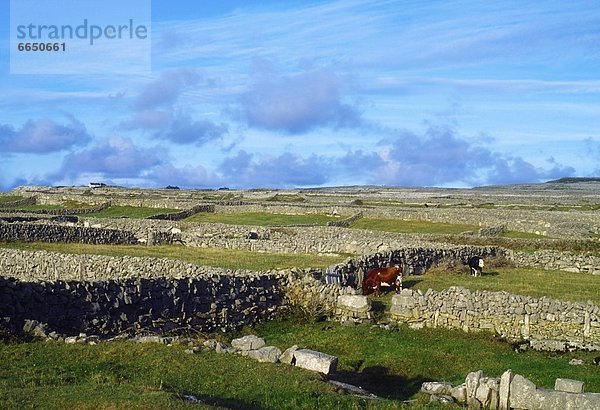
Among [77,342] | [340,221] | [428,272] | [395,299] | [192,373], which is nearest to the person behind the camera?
[192,373]

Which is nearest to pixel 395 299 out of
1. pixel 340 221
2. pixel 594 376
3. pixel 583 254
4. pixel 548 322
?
pixel 548 322

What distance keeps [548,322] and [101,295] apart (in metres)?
13.9

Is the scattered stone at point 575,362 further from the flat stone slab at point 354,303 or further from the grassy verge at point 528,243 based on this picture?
the grassy verge at point 528,243

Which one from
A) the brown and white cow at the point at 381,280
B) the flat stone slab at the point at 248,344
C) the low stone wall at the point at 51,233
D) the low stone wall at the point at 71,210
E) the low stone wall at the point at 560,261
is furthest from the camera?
the low stone wall at the point at 71,210

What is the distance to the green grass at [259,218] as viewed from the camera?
231ft

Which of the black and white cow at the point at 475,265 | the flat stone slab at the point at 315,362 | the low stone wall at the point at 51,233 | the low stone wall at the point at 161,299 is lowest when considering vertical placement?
the flat stone slab at the point at 315,362

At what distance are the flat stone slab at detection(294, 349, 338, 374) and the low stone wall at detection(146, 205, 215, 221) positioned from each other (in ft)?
171

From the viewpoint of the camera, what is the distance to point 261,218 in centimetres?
7419

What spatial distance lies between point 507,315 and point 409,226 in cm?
4174

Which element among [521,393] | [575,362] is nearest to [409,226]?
[575,362]

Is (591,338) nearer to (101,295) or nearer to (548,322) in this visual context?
(548,322)

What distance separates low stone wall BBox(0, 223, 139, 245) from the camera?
49219 millimetres

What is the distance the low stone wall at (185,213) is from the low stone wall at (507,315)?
147ft

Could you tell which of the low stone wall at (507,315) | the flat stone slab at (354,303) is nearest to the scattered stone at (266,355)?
the flat stone slab at (354,303)
